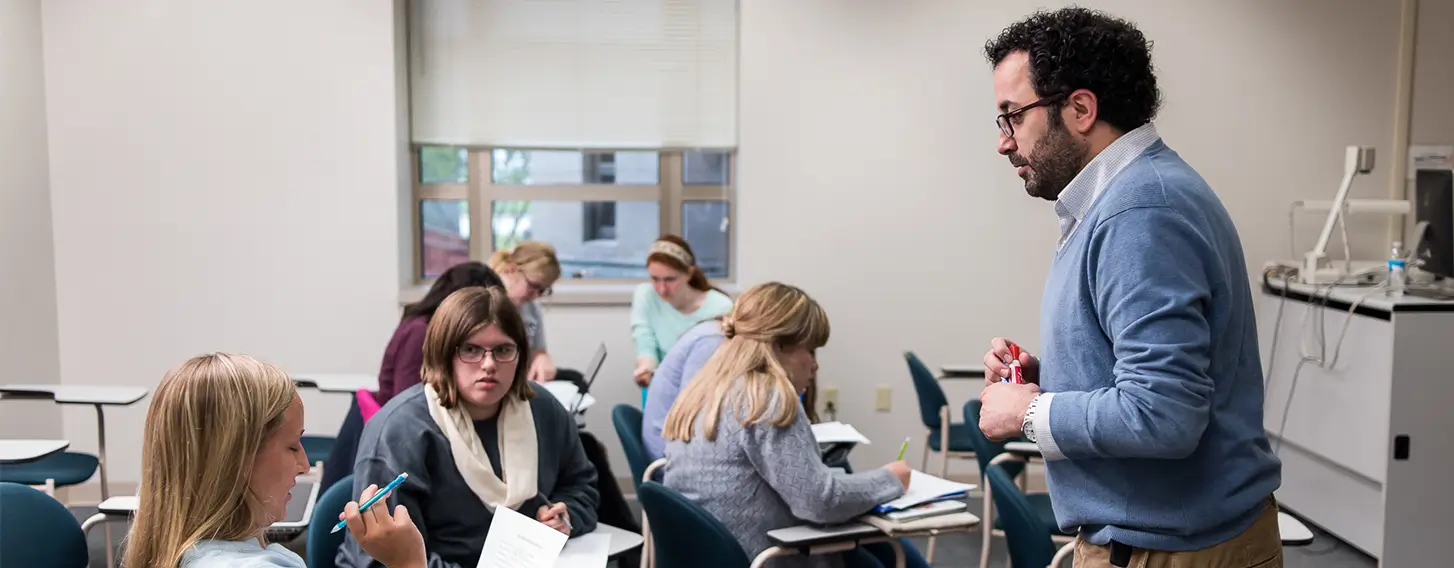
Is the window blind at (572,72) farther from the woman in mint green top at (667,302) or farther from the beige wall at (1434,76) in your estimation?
the beige wall at (1434,76)

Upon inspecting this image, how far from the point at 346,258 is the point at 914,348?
97.8 inches

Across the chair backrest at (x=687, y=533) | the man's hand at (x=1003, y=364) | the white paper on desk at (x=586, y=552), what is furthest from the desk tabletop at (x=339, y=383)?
the man's hand at (x=1003, y=364)

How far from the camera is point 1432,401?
13.1 feet

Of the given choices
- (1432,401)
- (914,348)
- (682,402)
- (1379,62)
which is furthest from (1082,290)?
(1379,62)

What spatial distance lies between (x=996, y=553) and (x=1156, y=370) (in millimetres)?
3110

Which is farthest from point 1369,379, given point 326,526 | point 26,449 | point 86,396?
point 86,396

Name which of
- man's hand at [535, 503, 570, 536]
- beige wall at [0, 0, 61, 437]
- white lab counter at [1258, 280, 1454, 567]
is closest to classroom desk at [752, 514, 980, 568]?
man's hand at [535, 503, 570, 536]

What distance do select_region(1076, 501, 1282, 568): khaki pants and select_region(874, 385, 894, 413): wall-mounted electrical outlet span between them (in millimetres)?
3526

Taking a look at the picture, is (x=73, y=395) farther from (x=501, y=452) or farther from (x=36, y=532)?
(x=501, y=452)

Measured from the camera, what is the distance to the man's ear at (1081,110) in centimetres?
157

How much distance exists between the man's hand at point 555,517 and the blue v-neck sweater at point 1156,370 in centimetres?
123

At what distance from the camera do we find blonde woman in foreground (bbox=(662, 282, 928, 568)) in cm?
251

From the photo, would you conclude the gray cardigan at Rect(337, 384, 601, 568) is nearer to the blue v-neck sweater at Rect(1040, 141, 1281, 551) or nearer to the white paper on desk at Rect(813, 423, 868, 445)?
the white paper on desk at Rect(813, 423, 868, 445)

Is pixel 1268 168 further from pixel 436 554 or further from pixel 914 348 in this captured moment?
pixel 436 554
